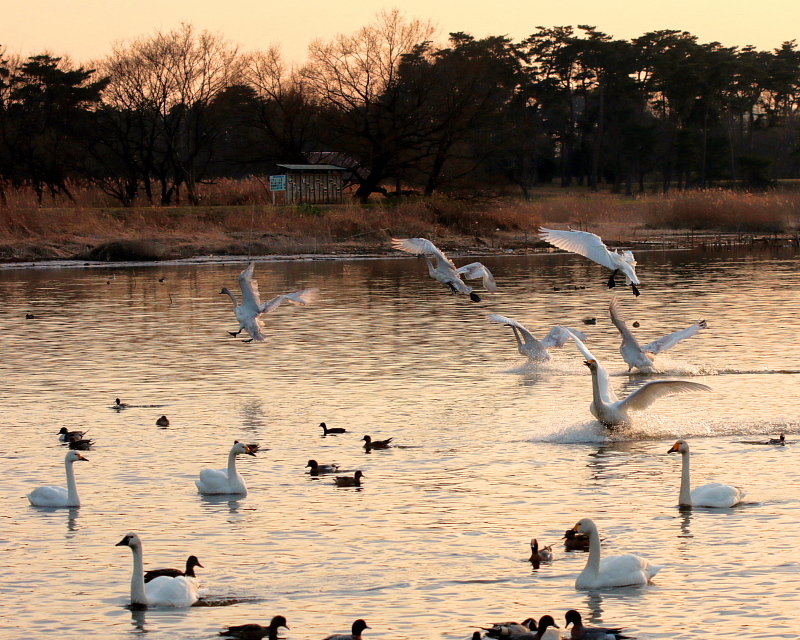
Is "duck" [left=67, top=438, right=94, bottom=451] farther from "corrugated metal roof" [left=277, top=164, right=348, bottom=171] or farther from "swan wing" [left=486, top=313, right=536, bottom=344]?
"corrugated metal roof" [left=277, top=164, right=348, bottom=171]

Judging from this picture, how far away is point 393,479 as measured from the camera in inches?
505

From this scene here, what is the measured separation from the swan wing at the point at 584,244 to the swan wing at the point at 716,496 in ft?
23.8

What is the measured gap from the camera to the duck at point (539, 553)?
979 cm

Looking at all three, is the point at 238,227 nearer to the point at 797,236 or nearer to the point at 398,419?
the point at 797,236

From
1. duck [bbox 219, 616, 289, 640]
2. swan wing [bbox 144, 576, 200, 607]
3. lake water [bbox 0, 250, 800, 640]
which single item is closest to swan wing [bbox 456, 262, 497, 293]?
lake water [bbox 0, 250, 800, 640]

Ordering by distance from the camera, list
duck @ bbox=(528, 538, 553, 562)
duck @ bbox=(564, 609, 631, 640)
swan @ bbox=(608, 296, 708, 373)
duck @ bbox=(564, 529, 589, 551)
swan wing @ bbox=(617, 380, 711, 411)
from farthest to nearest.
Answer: swan @ bbox=(608, 296, 708, 373) → swan wing @ bbox=(617, 380, 711, 411) → duck @ bbox=(564, 529, 589, 551) → duck @ bbox=(528, 538, 553, 562) → duck @ bbox=(564, 609, 631, 640)

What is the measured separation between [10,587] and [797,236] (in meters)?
55.0

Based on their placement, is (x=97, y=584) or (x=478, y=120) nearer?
(x=97, y=584)

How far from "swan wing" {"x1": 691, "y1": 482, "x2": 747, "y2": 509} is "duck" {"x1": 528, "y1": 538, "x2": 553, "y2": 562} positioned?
218cm

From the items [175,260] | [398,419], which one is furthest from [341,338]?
[175,260]

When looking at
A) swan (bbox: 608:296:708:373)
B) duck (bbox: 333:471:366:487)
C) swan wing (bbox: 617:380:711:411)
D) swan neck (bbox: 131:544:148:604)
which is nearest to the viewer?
swan neck (bbox: 131:544:148:604)

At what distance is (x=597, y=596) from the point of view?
→ 9125 mm

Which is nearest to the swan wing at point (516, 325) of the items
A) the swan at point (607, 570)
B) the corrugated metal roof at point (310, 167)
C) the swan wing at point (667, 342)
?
the swan wing at point (667, 342)

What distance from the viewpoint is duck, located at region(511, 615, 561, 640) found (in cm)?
745
